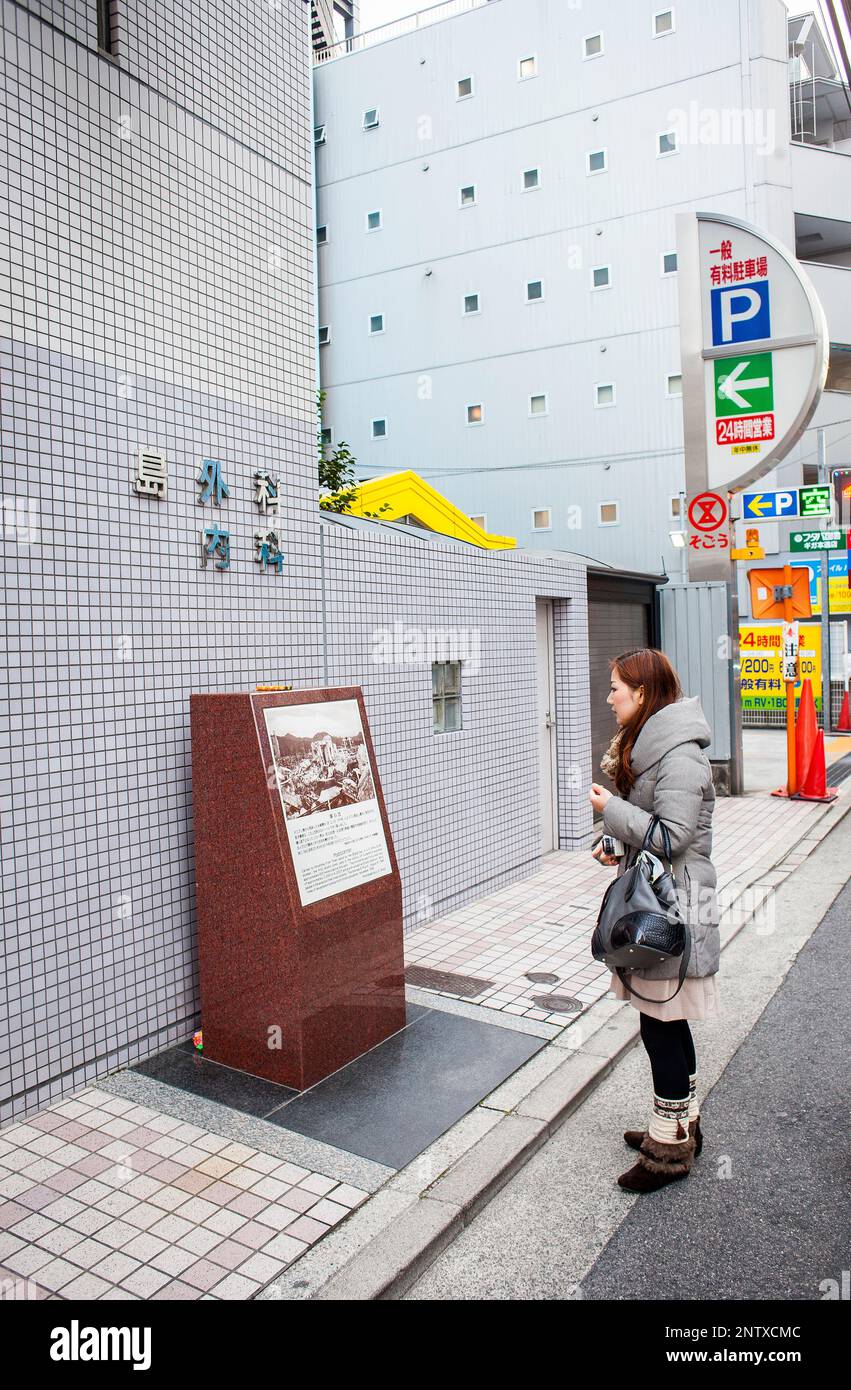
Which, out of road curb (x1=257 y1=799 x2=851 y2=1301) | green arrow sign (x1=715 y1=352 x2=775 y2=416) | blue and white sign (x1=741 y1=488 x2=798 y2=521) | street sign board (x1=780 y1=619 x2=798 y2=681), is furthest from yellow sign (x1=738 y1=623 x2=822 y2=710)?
road curb (x1=257 y1=799 x2=851 y2=1301)

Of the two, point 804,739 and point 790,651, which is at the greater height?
point 790,651

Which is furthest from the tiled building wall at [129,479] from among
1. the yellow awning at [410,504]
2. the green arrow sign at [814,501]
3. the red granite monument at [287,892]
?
the green arrow sign at [814,501]

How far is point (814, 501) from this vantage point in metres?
17.0

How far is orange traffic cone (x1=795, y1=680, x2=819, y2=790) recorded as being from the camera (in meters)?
12.2

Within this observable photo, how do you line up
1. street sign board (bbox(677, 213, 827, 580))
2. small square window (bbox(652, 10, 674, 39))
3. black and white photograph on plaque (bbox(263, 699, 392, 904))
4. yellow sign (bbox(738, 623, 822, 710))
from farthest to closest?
small square window (bbox(652, 10, 674, 39)) < yellow sign (bbox(738, 623, 822, 710)) < street sign board (bbox(677, 213, 827, 580)) < black and white photograph on plaque (bbox(263, 699, 392, 904))

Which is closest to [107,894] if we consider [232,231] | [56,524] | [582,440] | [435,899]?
[56,524]

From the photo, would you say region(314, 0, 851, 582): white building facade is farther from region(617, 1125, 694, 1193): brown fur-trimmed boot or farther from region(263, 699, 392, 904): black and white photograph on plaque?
region(617, 1125, 694, 1193): brown fur-trimmed boot

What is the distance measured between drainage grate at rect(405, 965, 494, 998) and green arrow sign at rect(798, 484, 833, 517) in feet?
45.3

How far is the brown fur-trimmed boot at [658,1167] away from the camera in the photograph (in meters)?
3.61

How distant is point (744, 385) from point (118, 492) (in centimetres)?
657

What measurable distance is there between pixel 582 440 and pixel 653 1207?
2062cm

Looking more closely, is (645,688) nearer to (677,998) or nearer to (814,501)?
(677,998)

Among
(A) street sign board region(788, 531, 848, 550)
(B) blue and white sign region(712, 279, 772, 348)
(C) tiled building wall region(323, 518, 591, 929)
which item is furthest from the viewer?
(A) street sign board region(788, 531, 848, 550)

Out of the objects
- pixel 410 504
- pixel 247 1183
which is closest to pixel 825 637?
pixel 410 504
